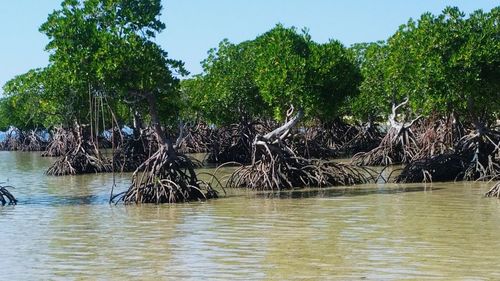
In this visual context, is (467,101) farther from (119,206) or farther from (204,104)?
(204,104)

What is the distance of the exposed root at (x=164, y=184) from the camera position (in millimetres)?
13922

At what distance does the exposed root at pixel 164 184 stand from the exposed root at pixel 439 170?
4609 mm

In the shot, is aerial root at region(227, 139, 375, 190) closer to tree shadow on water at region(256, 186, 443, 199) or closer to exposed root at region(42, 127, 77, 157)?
tree shadow on water at region(256, 186, 443, 199)

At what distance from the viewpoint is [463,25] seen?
1505 centimetres

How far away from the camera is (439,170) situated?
1653 cm

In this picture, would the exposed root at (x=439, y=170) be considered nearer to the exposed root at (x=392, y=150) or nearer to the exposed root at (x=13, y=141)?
the exposed root at (x=392, y=150)

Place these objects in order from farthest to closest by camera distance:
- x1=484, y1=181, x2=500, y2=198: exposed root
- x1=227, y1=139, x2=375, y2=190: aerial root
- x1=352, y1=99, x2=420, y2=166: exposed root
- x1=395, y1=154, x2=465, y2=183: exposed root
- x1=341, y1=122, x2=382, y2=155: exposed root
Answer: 1. x1=341, y1=122, x2=382, y2=155: exposed root
2. x1=352, y1=99, x2=420, y2=166: exposed root
3. x1=395, y1=154, x2=465, y2=183: exposed root
4. x1=227, y1=139, x2=375, y2=190: aerial root
5. x1=484, y1=181, x2=500, y2=198: exposed root

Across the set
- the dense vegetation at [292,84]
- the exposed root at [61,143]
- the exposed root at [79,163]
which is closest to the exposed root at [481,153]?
the dense vegetation at [292,84]

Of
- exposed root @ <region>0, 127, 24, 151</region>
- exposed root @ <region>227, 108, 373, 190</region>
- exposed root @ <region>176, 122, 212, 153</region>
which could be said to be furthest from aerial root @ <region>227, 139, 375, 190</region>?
Result: exposed root @ <region>0, 127, 24, 151</region>

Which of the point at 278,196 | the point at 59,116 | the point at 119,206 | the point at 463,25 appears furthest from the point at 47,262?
the point at 59,116

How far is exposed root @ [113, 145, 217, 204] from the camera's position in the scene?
45.7 ft

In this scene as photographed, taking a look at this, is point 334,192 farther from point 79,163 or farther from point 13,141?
point 13,141

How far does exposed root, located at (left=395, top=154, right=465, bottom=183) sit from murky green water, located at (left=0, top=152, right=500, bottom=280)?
1.24 m

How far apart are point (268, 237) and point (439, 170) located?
25.2 feet
